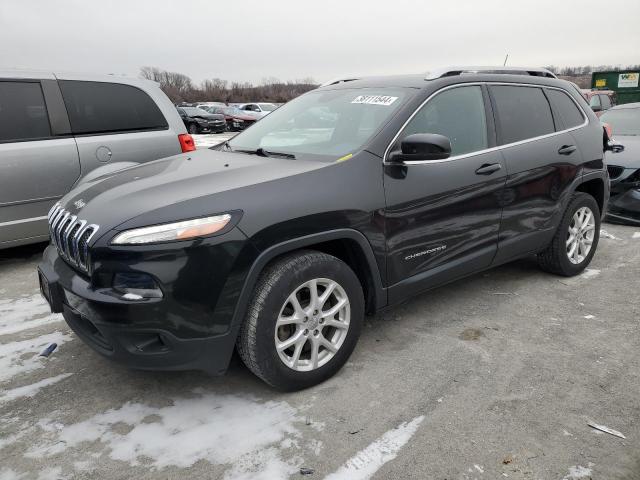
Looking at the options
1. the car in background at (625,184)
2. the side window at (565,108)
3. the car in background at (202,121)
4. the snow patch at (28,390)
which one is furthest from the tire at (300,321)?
the car in background at (202,121)

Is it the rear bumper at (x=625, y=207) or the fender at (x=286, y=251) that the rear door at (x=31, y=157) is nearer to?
the fender at (x=286, y=251)

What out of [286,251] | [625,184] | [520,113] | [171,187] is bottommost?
[625,184]

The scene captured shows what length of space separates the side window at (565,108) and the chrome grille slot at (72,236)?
11.9ft

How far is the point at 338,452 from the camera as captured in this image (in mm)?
2326

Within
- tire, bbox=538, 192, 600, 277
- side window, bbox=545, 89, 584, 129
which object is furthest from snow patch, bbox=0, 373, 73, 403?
side window, bbox=545, 89, 584, 129

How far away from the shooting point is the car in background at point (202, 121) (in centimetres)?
2555

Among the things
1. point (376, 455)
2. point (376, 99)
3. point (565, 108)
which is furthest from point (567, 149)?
point (376, 455)

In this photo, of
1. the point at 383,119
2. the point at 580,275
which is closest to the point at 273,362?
the point at 383,119

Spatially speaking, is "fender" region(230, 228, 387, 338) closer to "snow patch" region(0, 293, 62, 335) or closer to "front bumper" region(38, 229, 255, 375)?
"front bumper" region(38, 229, 255, 375)

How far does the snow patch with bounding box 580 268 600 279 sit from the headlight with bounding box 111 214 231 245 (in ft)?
12.0

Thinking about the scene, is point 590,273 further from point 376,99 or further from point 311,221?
point 311,221

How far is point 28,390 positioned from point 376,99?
8.82 feet

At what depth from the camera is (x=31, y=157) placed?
466cm

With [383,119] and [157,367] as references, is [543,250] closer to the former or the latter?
[383,119]
